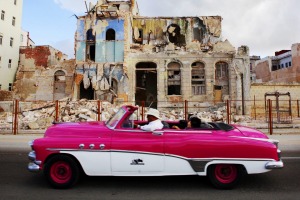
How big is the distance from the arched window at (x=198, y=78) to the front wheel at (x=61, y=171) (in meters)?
24.0

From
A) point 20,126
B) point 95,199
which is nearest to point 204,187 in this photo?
point 95,199

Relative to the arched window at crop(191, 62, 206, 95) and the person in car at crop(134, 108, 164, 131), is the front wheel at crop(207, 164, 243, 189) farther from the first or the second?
the arched window at crop(191, 62, 206, 95)

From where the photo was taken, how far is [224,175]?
5145 millimetres

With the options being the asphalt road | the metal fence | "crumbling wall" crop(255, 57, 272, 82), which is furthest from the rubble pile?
"crumbling wall" crop(255, 57, 272, 82)

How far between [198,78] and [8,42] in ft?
91.6

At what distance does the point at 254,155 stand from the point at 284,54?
4655 cm

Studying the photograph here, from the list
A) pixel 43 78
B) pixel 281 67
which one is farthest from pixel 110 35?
pixel 281 67

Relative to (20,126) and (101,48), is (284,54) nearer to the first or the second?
(101,48)

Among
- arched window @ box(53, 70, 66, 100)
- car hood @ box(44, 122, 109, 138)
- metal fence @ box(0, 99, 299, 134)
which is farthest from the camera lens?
arched window @ box(53, 70, 66, 100)

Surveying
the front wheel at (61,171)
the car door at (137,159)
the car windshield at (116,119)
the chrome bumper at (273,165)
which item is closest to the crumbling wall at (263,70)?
the chrome bumper at (273,165)

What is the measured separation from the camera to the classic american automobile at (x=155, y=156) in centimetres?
497

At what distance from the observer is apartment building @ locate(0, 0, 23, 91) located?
36.7m

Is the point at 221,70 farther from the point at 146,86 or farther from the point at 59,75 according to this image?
the point at 59,75

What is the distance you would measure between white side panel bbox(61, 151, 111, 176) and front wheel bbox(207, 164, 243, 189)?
6.49ft
